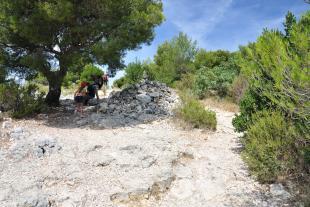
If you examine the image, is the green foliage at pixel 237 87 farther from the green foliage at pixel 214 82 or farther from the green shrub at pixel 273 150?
the green shrub at pixel 273 150

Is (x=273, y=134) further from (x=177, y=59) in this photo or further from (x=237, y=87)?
(x=177, y=59)

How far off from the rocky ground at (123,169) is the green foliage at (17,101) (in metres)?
0.79

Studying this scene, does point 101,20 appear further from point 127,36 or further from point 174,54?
point 174,54

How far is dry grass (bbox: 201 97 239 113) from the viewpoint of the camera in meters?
15.4

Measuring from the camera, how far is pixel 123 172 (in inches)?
309

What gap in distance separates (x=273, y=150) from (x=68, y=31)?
7.59 meters

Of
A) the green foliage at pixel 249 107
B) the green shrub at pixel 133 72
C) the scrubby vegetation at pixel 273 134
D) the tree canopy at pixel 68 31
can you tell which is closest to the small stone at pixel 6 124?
Result: the tree canopy at pixel 68 31

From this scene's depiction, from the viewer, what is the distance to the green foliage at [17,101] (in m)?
11.2

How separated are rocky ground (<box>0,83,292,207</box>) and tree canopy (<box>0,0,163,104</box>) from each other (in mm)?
2655

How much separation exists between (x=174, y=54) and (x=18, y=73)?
14077 millimetres

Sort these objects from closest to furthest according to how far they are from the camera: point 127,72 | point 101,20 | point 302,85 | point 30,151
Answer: point 302,85 → point 30,151 → point 101,20 → point 127,72

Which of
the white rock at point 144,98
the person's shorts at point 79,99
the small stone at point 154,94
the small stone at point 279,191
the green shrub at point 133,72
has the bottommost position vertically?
the small stone at point 279,191

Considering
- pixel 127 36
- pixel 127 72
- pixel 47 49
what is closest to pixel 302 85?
pixel 127 36

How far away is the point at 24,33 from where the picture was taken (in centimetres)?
1112
